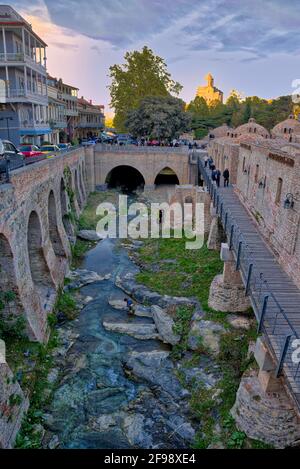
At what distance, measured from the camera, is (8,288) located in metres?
12.5

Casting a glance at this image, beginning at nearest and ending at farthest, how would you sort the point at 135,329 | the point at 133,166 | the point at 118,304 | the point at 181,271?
1. the point at 135,329
2. the point at 118,304
3. the point at 181,271
4. the point at 133,166

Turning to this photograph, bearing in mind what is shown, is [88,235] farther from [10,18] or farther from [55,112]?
[55,112]

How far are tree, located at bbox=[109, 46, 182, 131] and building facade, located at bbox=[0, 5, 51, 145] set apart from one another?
1844 centimetres


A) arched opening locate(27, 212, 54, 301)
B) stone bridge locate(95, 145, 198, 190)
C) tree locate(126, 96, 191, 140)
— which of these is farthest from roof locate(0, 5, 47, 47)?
arched opening locate(27, 212, 54, 301)

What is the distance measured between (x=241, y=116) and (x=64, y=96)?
118ft

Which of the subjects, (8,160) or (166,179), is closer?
(8,160)

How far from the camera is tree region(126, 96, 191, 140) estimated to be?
45.4 m

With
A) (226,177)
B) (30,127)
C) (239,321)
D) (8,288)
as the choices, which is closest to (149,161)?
(30,127)

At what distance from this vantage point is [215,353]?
13500mm

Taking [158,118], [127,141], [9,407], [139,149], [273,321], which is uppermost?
[158,118]

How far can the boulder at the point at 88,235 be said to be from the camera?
2747 cm

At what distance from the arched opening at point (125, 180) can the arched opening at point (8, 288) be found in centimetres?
3432

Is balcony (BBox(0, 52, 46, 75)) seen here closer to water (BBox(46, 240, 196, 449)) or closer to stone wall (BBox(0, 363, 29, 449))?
water (BBox(46, 240, 196, 449))

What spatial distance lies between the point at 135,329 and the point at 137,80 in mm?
44938
